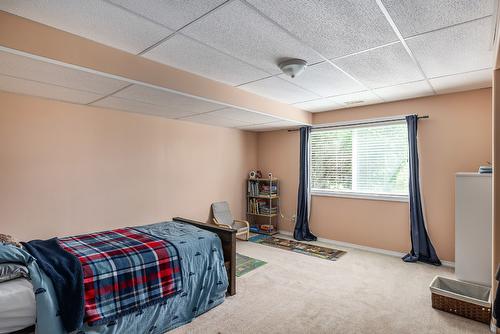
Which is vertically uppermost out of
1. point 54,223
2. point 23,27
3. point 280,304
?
point 23,27

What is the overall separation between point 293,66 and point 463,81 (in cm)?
219

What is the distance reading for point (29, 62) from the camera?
2100 millimetres

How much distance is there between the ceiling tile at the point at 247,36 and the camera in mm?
1883

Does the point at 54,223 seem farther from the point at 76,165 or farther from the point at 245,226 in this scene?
the point at 245,226

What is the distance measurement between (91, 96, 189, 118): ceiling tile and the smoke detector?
1697 millimetres

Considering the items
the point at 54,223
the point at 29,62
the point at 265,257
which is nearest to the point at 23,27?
the point at 29,62

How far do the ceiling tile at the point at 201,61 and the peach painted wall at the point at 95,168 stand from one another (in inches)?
61.5

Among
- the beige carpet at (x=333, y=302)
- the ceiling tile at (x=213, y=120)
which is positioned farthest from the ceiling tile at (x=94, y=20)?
the beige carpet at (x=333, y=302)

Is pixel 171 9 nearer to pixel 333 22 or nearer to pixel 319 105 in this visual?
pixel 333 22

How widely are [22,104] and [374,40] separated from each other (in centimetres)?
356

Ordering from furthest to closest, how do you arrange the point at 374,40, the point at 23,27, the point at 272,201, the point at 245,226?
the point at 272,201 → the point at 245,226 → the point at 374,40 → the point at 23,27

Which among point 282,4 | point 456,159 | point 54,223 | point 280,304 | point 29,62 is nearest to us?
point 282,4

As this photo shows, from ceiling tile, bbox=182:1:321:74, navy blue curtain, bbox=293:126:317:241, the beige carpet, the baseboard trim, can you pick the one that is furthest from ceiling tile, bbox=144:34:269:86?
the baseboard trim

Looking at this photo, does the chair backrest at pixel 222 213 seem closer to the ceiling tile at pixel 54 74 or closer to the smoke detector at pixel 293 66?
the ceiling tile at pixel 54 74
